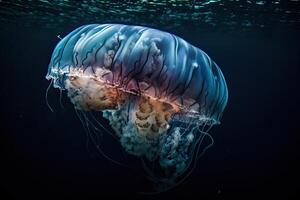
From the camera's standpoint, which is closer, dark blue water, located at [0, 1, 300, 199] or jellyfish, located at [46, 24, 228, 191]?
jellyfish, located at [46, 24, 228, 191]

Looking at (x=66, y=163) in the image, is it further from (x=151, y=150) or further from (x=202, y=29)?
(x=151, y=150)

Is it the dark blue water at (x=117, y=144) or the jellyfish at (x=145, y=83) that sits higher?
A: the jellyfish at (x=145, y=83)

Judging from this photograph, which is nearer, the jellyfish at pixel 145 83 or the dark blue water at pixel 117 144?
the jellyfish at pixel 145 83

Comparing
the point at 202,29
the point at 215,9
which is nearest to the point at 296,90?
the point at 202,29

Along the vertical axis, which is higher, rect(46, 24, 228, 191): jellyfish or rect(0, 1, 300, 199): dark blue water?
rect(46, 24, 228, 191): jellyfish

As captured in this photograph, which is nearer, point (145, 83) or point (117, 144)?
point (145, 83)

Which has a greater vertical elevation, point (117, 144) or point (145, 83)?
point (145, 83)

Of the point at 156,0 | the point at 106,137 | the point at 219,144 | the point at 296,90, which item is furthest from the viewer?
the point at 296,90

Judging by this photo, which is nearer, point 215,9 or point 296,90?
point 215,9
